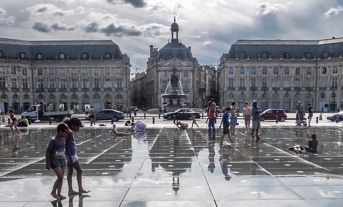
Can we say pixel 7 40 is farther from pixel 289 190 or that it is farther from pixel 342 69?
pixel 289 190

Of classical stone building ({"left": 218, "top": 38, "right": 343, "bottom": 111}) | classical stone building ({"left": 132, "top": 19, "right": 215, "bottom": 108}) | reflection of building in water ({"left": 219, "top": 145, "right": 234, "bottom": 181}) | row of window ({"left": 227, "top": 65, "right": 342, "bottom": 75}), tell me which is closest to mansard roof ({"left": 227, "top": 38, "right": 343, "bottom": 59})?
classical stone building ({"left": 218, "top": 38, "right": 343, "bottom": 111})

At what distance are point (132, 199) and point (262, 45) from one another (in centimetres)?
9127

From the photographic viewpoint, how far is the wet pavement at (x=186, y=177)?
7148 mm

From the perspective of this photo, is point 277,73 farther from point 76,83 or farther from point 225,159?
point 225,159

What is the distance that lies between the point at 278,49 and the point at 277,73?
6.62 meters

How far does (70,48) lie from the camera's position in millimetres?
91438

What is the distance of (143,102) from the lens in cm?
12725

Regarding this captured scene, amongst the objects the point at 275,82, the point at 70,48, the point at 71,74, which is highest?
the point at 70,48

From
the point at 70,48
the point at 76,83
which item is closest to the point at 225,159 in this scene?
the point at 76,83

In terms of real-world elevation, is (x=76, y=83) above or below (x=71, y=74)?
below

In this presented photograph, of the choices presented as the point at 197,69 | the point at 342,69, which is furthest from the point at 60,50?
the point at 342,69

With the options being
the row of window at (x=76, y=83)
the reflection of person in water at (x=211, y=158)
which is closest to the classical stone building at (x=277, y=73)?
the row of window at (x=76, y=83)

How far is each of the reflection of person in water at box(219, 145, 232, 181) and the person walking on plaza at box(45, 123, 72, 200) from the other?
422 cm

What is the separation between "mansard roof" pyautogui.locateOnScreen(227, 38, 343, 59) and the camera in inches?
3617
